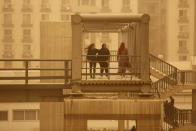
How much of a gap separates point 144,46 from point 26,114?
32312mm

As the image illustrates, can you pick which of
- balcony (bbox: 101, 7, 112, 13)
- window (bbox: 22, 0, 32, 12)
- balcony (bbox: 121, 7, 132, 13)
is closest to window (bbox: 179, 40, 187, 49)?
balcony (bbox: 121, 7, 132, 13)

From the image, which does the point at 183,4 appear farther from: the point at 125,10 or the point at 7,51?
the point at 7,51

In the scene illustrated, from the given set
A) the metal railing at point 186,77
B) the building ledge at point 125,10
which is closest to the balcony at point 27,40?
the building ledge at point 125,10

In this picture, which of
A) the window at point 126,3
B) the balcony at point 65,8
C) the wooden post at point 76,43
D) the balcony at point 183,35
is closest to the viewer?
the wooden post at point 76,43

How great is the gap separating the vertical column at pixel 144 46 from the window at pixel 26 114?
31.2 meters

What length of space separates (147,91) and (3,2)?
5283cm

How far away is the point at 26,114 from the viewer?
4697 cm

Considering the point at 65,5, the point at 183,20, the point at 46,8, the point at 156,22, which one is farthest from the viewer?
the point at 156,22

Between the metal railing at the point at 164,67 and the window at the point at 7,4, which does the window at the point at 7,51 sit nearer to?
the window at the point at 7,4

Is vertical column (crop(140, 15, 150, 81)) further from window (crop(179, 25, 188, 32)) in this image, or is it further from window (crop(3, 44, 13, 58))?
window (crop(3, 44, 13, 58))

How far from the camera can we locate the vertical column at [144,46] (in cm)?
1628

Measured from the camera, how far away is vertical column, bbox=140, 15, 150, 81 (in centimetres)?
1628

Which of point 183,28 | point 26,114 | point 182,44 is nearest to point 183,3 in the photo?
point 183,28

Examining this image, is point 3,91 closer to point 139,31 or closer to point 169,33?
point 139,31
